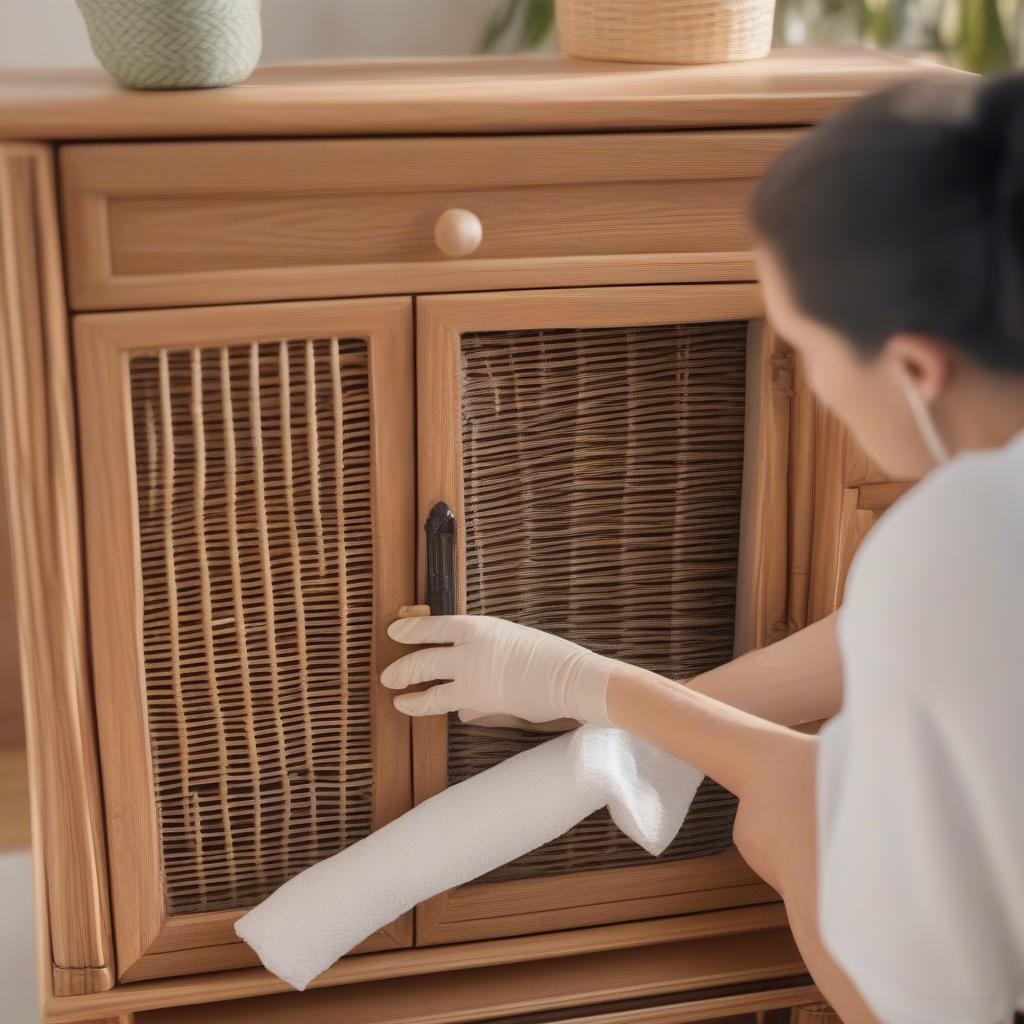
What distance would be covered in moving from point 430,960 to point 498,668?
340 mm

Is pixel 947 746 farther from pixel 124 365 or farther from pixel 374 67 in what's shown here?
pixel 374 67

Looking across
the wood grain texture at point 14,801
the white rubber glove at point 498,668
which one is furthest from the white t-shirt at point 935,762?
Result: the wood grain texture at point 14,801

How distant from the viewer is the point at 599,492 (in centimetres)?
125

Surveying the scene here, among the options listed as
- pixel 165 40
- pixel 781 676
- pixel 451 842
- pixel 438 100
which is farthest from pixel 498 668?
pixel 165 40

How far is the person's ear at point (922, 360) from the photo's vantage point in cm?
77

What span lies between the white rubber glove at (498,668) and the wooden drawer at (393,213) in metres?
0.31

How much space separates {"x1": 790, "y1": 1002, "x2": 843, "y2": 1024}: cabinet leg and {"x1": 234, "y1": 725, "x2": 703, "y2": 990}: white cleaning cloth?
0.31 m

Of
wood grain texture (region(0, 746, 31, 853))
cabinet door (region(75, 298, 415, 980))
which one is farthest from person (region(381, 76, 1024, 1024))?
wood grain texture (region(0, 746, 31, 853))

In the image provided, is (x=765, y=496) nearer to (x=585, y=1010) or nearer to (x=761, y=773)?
(x=761, y=773)

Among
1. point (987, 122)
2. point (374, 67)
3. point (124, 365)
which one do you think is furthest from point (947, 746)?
point (374, 67)

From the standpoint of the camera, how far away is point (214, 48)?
3.61 ft

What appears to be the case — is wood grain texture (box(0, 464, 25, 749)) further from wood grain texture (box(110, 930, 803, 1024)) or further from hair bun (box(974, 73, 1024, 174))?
hair bun (box(974, 73, 1024, 174))

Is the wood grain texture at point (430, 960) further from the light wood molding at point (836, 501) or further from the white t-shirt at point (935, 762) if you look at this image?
the white t-shirt at point (935, 762)

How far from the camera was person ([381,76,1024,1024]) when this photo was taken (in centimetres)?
73
